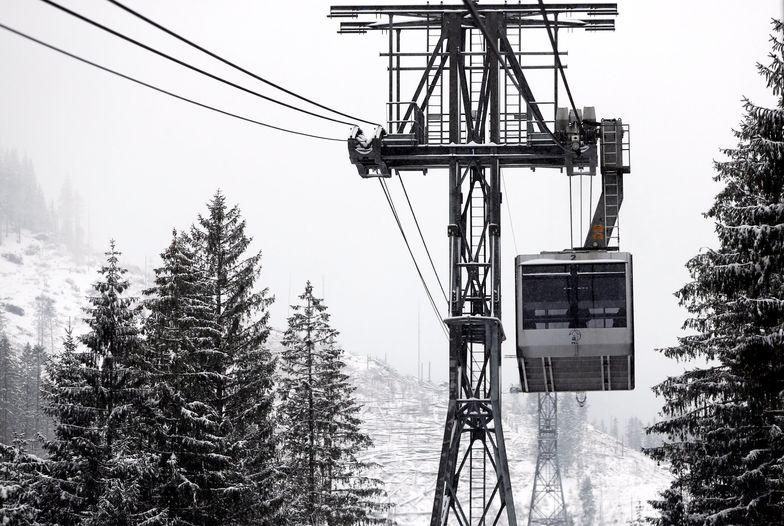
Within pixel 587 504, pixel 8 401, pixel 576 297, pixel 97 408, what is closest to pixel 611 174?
pixel 576 297

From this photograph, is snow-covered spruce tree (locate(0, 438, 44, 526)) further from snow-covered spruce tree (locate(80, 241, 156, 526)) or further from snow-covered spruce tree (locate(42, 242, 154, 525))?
snow-covered spruce tree (locate(80, 241, 156, 526))

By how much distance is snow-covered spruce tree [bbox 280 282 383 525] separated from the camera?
3734 cm

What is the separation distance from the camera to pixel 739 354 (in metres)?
20.0

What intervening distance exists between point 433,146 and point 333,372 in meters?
18.3

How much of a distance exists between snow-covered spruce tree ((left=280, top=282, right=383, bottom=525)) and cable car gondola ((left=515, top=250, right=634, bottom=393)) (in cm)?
1577

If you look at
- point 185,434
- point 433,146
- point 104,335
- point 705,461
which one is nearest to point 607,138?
point 433,146

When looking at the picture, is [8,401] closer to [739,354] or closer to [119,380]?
[119,380]

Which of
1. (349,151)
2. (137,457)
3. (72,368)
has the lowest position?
(137,457)

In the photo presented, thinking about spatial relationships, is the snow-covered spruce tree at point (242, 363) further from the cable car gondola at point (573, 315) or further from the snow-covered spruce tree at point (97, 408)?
the cable car gondola at point (573, 315)

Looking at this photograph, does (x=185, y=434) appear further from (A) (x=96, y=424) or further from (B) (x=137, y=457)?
(A) (x=96, y=424)

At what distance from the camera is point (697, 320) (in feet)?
83.4

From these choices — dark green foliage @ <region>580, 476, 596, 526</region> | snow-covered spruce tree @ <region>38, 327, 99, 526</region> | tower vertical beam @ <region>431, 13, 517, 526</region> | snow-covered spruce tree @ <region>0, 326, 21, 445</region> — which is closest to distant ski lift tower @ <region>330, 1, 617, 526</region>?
→ tower vertical beam @ <region>431, 13, 517, 526</region>

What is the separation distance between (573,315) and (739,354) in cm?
334

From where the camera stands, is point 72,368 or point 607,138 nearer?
point 607,138
